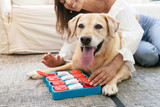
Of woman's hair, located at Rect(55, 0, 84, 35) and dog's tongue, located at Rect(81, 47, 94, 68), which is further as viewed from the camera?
woman's hair, located at Rect(55, 0, 84, 35)

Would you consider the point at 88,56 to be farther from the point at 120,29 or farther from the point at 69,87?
the point at 120,29

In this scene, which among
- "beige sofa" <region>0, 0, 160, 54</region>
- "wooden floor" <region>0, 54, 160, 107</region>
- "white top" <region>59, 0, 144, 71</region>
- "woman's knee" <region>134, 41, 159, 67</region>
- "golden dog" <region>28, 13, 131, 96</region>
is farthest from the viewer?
"beige sofa" <region>0, 0, 160, 54</region>

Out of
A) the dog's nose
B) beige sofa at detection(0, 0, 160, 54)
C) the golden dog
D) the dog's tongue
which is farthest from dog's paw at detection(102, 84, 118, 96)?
beige sofa at detection(0, 0, 160, 54)

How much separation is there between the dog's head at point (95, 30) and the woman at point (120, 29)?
5.9 inches

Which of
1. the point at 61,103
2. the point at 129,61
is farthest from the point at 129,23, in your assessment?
the point at 61,103

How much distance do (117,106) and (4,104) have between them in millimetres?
623

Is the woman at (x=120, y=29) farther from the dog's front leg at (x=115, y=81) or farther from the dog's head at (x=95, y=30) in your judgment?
the dog's head at (x=95, y=30)

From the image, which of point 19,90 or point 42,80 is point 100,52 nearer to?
point 42,80

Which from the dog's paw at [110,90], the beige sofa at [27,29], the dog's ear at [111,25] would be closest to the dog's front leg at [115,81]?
the dog's paw at [110,90]

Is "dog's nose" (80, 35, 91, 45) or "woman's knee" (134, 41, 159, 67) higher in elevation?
"dog's nose" (80, 35, 91, 45)

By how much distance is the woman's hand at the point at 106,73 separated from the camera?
1.14 metres

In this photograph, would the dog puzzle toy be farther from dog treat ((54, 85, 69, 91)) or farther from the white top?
the white top

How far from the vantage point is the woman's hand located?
1141 millimetres

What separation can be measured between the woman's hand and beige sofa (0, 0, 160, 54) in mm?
1332
